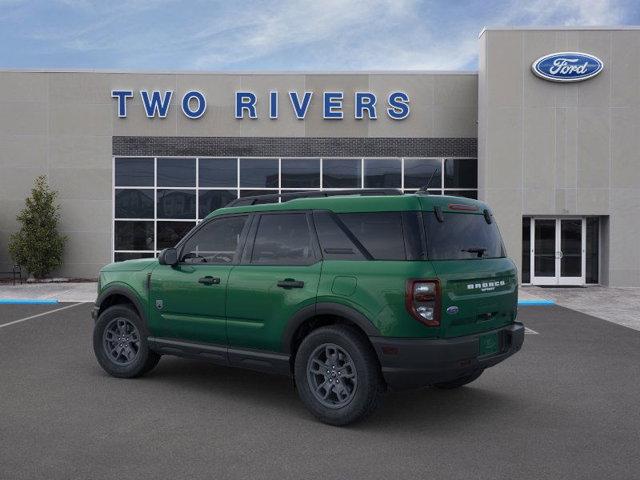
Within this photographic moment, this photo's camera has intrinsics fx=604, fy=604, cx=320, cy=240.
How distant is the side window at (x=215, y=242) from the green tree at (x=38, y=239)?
1428cm

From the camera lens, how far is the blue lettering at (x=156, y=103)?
64.4 feet

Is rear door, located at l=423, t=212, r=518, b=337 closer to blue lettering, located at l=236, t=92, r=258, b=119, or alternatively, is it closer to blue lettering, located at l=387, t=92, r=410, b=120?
blue lettering, located at l=387, t=92, r=410, b=120

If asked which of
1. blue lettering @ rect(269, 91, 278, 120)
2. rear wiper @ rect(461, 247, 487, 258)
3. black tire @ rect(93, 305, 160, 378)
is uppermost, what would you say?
blue lettering @ rect(269, 91, 278, 120)

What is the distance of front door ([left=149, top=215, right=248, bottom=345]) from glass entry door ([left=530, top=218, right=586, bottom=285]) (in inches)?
585

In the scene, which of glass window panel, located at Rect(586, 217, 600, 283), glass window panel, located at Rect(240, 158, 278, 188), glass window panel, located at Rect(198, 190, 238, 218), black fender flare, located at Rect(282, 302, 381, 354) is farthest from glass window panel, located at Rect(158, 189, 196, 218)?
A: black fender flare, located at Rect(282, 302, 381, 354)

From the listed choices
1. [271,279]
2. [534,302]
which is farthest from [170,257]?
[534,302]

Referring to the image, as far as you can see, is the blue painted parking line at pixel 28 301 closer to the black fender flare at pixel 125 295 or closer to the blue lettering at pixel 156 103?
the blue lettering at pixel 156 103

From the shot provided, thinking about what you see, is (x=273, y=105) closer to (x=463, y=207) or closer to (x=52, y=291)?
(x=52, y=291)

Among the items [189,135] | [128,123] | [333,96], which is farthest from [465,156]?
[128,123]

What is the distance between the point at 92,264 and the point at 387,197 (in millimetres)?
17003

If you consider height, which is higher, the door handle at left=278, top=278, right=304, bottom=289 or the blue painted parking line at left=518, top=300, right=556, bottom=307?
the door handle at left=278, top=278, right=304, bottom=289

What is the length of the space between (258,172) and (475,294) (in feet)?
50.8

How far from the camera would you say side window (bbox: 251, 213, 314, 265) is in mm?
5414

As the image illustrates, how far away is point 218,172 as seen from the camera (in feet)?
65.3
